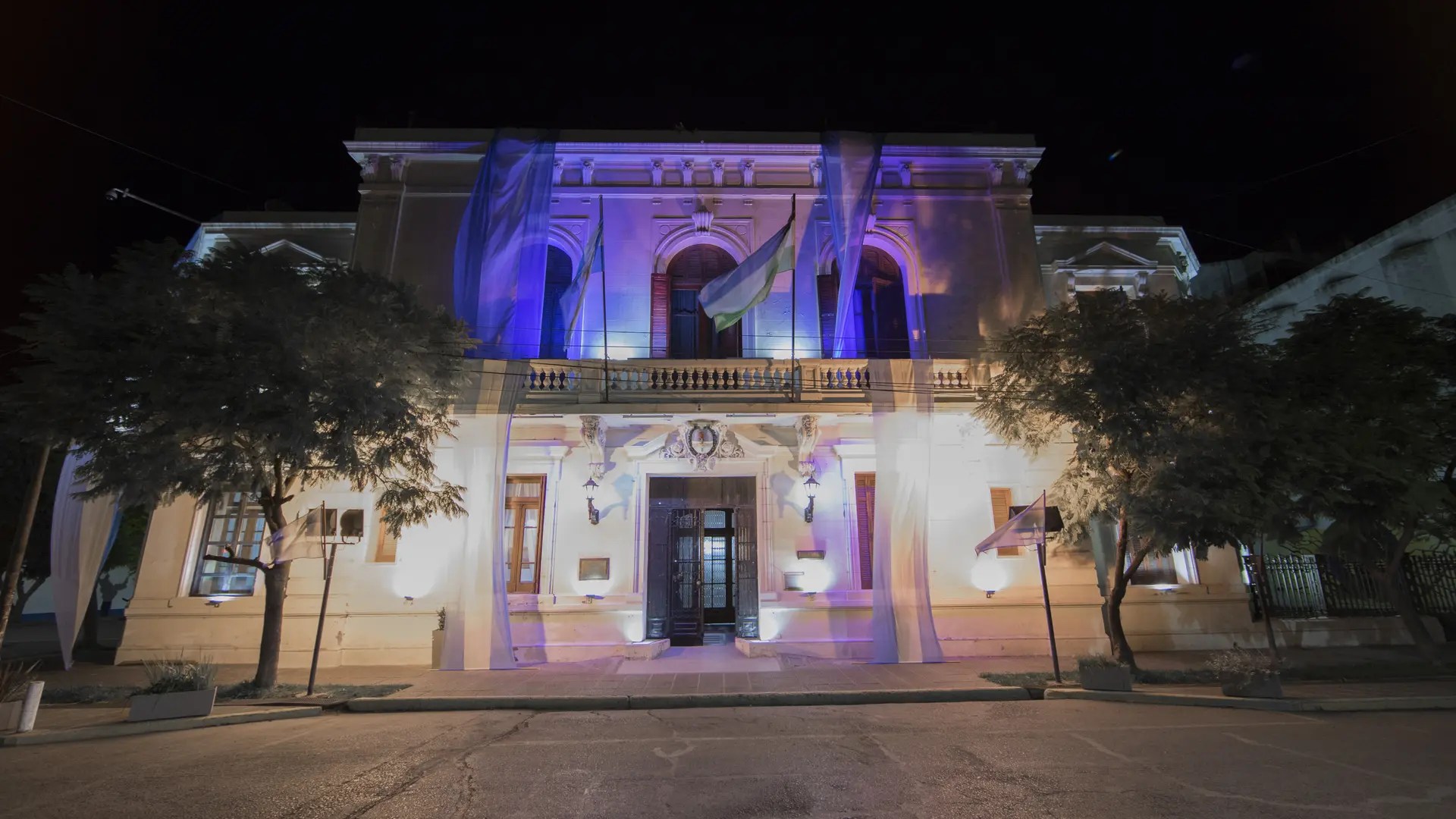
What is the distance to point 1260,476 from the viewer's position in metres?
10.8


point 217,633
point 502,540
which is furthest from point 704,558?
point 217,633

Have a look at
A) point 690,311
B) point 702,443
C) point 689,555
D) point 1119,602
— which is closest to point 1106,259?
point 1119,602

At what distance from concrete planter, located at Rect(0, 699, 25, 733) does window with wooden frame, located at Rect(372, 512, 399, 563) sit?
594 centimetres

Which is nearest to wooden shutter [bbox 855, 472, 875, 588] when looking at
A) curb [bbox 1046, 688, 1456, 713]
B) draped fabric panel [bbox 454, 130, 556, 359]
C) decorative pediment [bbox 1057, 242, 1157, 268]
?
curb [bbox 1046, 688, 1456, 713]

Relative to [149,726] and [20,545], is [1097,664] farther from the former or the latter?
[20,545]

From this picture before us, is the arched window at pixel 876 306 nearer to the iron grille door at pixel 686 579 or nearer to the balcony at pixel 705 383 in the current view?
the balcony at pixel 705 383

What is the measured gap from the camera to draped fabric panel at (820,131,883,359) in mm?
14500

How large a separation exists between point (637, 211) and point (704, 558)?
9.26 meters

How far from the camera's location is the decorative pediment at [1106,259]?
16.9 metres

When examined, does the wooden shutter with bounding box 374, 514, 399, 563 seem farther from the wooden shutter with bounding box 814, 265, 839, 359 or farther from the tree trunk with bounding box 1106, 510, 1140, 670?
the tree trunk with bounding box 1106, 510, 1140, 670

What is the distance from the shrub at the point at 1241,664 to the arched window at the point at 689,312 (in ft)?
35.7

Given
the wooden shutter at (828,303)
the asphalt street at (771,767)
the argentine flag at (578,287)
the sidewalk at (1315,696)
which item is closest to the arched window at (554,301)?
the argentine flag at (578,287)

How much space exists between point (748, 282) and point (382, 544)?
10005mm

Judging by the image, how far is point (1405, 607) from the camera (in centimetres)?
1228
